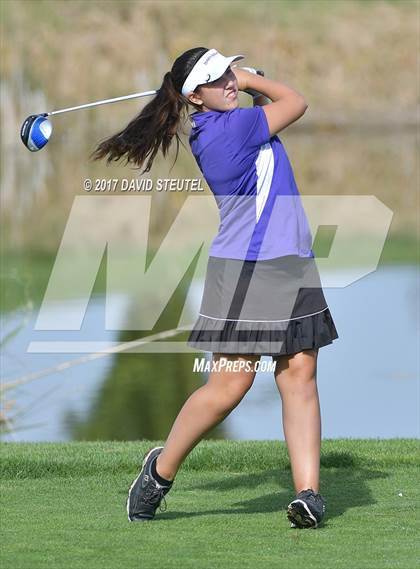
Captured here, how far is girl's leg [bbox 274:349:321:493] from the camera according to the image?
461cm

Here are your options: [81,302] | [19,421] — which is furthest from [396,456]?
[81,302]

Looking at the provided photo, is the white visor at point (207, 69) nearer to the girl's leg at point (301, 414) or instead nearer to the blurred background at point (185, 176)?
the girl's leg at point (301, 414)

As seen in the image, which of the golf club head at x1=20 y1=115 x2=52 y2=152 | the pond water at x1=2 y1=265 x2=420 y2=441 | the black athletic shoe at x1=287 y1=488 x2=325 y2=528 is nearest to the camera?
the black athletic shoe at x1=287 y1=488 x2=325 y2=528

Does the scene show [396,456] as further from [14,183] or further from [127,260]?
[14,183]

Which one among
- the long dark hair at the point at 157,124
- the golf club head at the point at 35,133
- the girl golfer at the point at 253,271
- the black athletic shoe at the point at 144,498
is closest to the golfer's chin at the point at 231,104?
the girl golfer at the point at 253,271

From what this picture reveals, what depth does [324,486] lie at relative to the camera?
5.28 m

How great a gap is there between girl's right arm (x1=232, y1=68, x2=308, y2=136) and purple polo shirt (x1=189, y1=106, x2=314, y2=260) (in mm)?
34

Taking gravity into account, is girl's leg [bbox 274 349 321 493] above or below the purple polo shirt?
below

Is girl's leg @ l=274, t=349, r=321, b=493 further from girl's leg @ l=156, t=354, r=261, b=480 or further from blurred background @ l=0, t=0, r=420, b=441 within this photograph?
blurred background @ l=0, t=0, r=420, b=441

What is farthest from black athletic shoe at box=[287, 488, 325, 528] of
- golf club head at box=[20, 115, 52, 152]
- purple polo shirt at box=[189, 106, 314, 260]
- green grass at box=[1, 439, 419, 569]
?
golf club head at box=[20, 115, 52, 152]

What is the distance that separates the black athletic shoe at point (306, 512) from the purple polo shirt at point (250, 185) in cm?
77

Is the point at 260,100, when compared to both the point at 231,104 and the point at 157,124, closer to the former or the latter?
the point at 231,104

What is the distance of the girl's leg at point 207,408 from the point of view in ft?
15.2

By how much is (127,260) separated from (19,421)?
26.7ft
